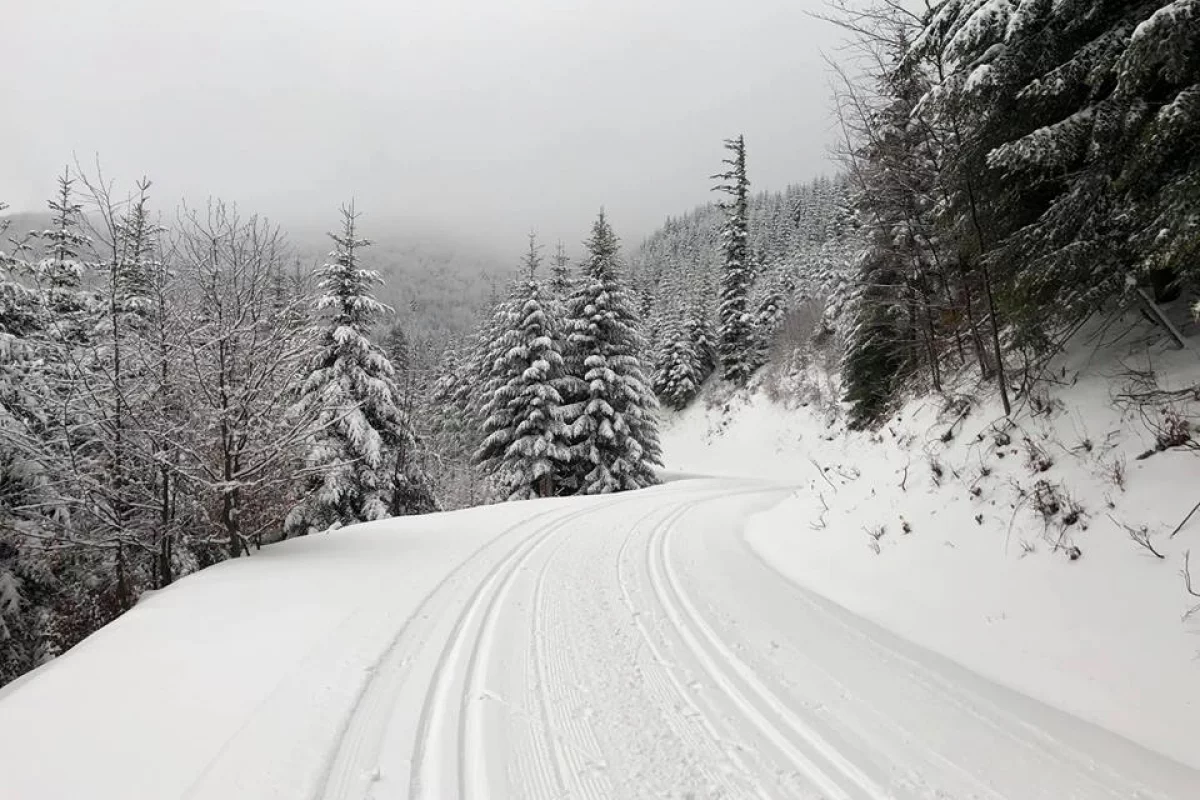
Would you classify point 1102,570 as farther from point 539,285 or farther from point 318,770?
point 539,285

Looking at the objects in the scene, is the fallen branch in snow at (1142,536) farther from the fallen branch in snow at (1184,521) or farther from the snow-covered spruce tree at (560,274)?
the snow-covered spruce tree at (560,274)

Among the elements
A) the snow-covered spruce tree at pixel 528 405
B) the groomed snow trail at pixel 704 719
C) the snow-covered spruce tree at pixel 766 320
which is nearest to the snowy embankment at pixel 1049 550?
the groomed snow trail at pixel 704 719

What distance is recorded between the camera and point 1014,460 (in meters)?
5.98

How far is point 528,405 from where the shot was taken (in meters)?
19.7

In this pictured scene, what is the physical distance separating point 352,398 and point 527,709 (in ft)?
43.6

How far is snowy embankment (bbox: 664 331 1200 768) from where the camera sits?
3611 millimetres

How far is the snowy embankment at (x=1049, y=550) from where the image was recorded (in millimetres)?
3611

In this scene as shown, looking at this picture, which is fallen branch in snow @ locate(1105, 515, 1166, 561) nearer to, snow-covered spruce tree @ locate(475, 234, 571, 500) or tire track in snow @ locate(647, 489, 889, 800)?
tire track in snow @ locate(647, 489, 889, 800)

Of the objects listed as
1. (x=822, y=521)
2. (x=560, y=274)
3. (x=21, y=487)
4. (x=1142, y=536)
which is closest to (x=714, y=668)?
(x=1142, y=536)

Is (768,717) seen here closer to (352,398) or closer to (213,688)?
(213,688)

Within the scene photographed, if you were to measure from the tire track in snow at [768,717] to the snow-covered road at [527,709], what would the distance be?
0.02m

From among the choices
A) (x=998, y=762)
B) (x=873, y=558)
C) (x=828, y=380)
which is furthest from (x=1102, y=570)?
(x=828, y=380)

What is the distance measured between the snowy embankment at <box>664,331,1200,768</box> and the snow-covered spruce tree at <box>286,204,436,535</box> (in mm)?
11116

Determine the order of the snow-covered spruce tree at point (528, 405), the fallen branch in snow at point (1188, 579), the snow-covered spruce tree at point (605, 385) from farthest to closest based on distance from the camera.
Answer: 1. the snow-covered spruce tree at point (605, 385)
2. the snow-covered spruce tree at point (528, 405)
3. the fallen branch in snow at point (1188, 579)
